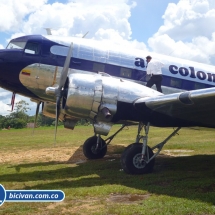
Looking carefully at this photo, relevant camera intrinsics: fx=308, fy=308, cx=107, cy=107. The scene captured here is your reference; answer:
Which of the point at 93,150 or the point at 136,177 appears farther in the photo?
the point at 93,150

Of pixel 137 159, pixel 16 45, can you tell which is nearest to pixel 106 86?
pixel 137 159

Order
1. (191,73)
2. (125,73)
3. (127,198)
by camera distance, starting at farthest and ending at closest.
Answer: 1. (191,73)
2. (125,73)
3. (127,198)

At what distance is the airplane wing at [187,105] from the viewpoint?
23.4 ft

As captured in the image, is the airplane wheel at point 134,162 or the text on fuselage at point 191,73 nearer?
the airplane wheel at point 134,162

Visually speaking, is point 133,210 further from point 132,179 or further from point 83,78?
point 83,78

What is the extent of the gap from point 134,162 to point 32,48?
4933 mm

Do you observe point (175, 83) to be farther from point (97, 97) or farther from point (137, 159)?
point (97, 97)

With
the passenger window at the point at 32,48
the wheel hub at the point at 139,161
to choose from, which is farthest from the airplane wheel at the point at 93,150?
the passenger window at the point at 32,48

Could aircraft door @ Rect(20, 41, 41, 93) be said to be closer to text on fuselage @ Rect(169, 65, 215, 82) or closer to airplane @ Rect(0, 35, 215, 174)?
airplane @ Rect(0, 35, 215, 174)

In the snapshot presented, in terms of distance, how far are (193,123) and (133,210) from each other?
14.7 feet

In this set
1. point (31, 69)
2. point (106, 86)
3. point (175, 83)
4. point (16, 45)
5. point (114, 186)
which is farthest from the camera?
point (175, 83)

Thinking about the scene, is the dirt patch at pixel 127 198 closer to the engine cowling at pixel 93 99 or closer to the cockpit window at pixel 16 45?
the engine cowling at pixel 93 99

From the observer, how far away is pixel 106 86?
807cm

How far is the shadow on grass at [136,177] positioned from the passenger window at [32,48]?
3.78m
